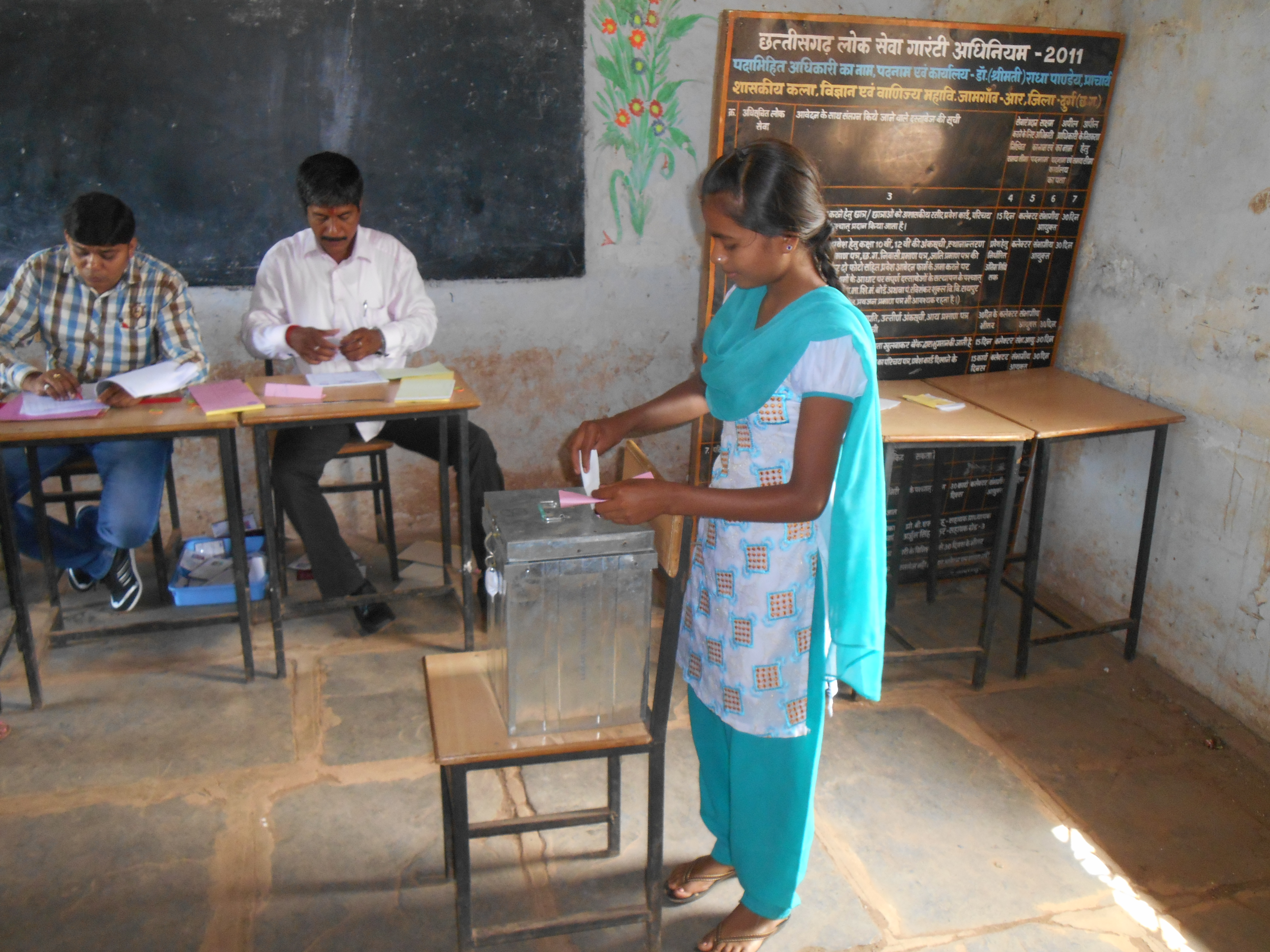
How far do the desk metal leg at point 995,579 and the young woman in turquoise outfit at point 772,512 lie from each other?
4.30 ft

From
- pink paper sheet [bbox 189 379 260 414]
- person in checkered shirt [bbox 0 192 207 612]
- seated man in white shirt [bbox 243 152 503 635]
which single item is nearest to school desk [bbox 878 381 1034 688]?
seated man in white shirt [bbox 243 152 503 635]

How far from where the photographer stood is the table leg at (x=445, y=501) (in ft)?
10.5

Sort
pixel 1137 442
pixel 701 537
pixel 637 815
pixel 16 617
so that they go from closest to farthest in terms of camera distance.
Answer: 1. pixel 701 537
2. pixel 637 815
3. pixel 16 617
4. pixel 1137 442

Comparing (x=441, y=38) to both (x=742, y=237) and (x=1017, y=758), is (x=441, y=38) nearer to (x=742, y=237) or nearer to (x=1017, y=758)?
(x=742, y=237)

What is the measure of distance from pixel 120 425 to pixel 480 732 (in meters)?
1.59

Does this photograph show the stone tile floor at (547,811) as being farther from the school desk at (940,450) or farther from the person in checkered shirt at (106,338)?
the person in checkered shirt at (106,338)

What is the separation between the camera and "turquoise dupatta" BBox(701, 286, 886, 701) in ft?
5.28

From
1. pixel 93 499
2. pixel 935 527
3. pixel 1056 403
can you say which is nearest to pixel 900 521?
pixel 935 527

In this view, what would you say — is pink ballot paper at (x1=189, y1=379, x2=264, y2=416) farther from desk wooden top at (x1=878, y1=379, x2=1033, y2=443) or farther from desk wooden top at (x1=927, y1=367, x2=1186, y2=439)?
desk wooden top at (x1=927, y1=367, x2=1186, y2=439)

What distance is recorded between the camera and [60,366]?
313 cm

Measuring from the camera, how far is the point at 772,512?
1.63 metres

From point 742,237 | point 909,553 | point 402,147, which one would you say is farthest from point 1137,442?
point 402,147

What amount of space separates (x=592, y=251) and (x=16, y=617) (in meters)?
2.36

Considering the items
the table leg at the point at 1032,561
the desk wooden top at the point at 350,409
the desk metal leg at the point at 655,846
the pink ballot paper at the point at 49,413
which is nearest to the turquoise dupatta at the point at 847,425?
the desk metal leg at the point at 655,846
